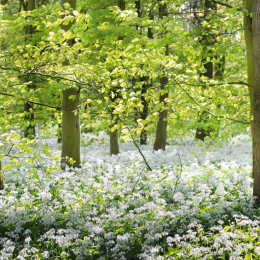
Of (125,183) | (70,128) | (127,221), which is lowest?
(127,221)

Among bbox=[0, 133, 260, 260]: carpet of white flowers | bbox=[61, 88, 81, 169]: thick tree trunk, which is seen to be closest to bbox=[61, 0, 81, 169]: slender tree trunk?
bbox=[61, 88, 81, 169]: thick tree trunk

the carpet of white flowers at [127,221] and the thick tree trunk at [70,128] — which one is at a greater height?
the thick tree trunk at [70,128]

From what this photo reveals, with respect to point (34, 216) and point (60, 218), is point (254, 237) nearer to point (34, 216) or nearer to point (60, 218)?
point (60, 218)

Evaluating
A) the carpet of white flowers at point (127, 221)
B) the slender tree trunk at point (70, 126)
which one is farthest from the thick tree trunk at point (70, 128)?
A: the carpet of white flowers at point (127, 221)

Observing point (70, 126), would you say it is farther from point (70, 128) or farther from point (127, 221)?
point (127, 221)

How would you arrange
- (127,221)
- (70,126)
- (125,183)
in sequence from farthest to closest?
(70,126) < (125,183) < (127,221)

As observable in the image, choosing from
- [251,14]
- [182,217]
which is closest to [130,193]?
[182,217]

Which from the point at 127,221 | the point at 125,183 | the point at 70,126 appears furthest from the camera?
the point at 70,126

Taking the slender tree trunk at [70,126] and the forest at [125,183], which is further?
the slender tree trunk at [70,126]

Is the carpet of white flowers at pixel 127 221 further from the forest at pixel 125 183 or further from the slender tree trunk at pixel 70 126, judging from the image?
the slender tree trunk at pixel 70 126

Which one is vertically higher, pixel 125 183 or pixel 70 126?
pixel 70 126

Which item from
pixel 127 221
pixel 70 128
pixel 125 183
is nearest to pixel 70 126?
pixel 70 128

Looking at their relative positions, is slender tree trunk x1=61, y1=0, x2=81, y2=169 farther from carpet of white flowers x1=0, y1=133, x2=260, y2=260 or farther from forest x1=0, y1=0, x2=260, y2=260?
Result: carpet of white flowers x1=0, y1=133, x2=260, y2=260

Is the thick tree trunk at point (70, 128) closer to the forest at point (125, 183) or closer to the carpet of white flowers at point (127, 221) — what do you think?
the forest at point (125, 183)
